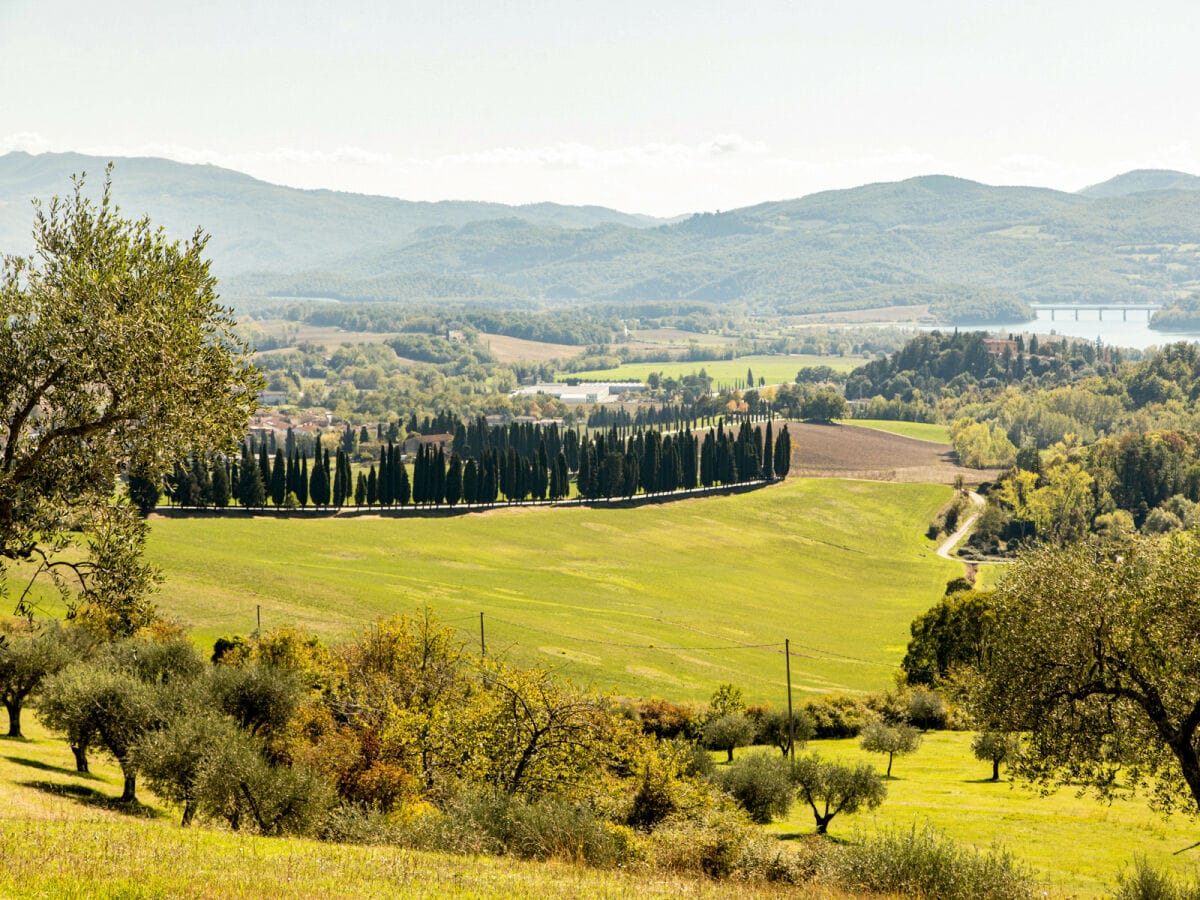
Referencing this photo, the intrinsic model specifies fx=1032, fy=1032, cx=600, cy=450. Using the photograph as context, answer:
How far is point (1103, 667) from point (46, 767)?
44067 mm

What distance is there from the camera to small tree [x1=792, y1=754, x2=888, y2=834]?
52.0 metres

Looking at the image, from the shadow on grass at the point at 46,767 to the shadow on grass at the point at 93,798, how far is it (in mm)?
3225

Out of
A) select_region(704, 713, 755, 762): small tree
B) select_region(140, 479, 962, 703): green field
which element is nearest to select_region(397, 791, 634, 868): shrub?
select_region(704, 713, 755, 762): small tree

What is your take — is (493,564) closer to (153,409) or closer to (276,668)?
(276,668)

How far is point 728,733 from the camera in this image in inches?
2694

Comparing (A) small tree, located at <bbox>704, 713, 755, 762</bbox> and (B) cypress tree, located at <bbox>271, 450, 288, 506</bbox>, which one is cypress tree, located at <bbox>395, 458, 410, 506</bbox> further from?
(A) small tree, located at <bbox>704, 713, 755, 762</bbox>

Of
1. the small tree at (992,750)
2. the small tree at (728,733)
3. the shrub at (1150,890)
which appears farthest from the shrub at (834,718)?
the shrub at (1150,890)

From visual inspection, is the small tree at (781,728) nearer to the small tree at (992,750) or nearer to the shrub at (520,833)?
the small tree at (992,750)

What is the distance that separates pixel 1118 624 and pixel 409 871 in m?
21.6

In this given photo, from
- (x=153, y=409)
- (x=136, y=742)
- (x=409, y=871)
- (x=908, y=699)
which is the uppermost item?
(x=153, y=409)

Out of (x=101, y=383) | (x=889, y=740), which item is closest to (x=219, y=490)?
(x=889, y=740)

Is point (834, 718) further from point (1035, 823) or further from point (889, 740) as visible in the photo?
point (1035, 823)

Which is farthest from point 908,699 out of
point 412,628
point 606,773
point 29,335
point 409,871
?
point 29,335

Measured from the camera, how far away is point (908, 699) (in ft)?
274
